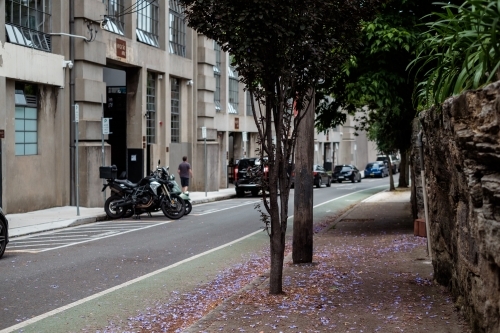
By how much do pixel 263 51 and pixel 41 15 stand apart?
1798 centimetres

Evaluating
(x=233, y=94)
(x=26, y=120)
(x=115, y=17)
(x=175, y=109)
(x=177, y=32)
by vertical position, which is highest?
(x=177, y=32)

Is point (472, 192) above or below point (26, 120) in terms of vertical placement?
below

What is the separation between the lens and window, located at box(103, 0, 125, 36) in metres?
30.1

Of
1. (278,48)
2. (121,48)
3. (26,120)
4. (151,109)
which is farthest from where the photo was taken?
(151,109)

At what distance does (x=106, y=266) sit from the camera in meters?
13.2

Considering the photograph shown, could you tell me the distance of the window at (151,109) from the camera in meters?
34.7

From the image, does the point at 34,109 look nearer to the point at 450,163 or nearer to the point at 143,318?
the point at 143,318

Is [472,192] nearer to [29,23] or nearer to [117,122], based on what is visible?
[29,23]

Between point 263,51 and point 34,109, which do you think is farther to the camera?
point 34,109

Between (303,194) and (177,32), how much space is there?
25.8m

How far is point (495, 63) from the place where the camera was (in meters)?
6.11

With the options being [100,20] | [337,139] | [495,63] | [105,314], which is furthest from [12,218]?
[337,139]

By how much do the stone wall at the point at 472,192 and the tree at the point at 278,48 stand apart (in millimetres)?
1608

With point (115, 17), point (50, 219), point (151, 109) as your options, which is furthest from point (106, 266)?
point (151, 109)
